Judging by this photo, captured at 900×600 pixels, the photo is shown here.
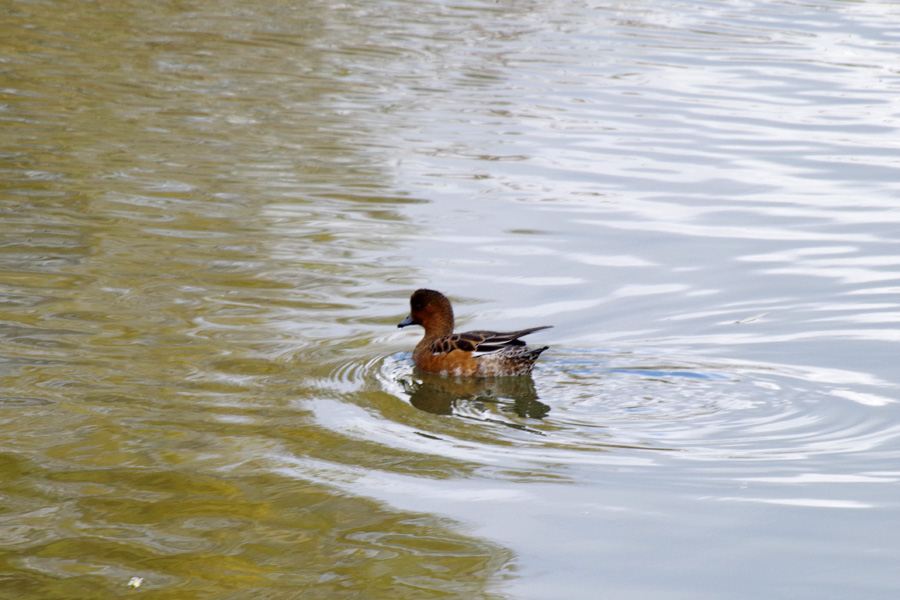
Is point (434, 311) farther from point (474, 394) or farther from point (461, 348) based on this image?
point (474, 394)

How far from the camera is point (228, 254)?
984 centimetres

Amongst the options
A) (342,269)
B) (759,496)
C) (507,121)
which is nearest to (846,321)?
(759,496)

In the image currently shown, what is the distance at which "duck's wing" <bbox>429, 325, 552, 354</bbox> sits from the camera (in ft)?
24.5

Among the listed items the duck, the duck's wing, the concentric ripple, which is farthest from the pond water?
the duck's wing

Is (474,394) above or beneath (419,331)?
beneath

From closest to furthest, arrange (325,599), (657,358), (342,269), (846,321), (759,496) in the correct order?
(325,599) < (759,496) < (657,358) < (846,321) < (342,269)

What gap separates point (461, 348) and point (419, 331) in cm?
143

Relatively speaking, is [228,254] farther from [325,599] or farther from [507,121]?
[507,121]

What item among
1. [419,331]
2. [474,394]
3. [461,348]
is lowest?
[474,394]

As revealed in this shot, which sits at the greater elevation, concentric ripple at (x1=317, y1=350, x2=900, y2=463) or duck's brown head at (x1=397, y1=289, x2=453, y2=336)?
duck's brown head at (x1=397, y1=289, x2=453, y2=336)

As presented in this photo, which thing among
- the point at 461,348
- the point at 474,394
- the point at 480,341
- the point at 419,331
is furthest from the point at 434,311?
the point at 419,331

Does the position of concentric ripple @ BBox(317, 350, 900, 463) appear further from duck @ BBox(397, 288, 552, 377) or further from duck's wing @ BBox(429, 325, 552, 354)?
duck's wing @ BBox(429, 325, 552, 354)

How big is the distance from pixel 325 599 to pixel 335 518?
0.71m

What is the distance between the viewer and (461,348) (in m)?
7.65
